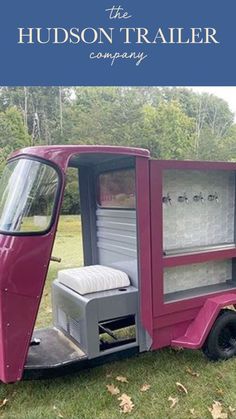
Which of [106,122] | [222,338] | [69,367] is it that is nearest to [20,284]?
[69,367]

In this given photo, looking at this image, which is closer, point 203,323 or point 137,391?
point 137,391

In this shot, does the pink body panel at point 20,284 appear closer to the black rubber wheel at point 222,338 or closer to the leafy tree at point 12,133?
the black rubber wheel at point 222,338

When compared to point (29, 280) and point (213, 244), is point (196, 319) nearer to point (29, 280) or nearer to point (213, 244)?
point (213, 244)

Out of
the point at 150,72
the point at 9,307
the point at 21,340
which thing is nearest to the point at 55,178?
the point at 9,307

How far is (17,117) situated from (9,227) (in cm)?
1994

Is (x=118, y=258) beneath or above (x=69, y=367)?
above

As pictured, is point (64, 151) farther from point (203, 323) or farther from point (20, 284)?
point (203, 323)

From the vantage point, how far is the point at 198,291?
3.45 meters

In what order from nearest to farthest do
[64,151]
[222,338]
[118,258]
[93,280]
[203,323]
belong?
[64,151] → [93,280] → [203,323] → [222,338] → [118,258]

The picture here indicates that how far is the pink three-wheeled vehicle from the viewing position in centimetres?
254

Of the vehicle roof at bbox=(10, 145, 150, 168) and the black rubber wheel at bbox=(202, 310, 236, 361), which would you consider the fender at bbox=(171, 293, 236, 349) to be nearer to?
the black rubber wheel at bbox=(202, 310, 236, 361)

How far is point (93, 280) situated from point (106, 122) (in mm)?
18920

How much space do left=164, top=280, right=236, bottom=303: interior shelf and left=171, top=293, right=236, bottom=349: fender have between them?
0.11m

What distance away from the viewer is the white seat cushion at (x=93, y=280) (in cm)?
297
